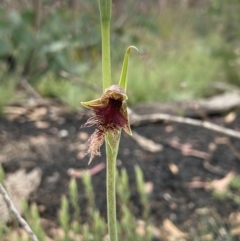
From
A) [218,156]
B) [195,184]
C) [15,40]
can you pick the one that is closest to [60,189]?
[195,184]

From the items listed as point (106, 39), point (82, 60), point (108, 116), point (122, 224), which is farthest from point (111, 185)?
point (82, 60)

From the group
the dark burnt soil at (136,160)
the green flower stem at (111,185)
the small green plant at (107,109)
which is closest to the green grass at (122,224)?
the dark burnt soil at (136,160)

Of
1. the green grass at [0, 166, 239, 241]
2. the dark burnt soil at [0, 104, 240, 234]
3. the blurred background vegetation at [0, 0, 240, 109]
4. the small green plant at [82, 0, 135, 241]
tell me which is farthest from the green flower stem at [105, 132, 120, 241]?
the blurred background vegetation at [0, 0, 240, 109]

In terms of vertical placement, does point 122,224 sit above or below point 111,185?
below

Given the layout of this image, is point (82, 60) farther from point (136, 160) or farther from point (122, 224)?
point (122, 224)

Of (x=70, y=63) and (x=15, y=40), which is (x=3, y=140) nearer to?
(x=15, y=40)

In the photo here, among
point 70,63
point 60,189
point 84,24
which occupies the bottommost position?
point 60,189
